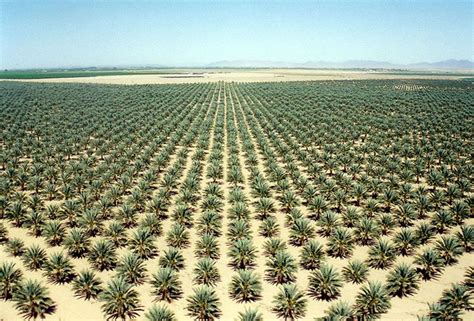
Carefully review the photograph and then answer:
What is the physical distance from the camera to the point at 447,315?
11461 millimetres

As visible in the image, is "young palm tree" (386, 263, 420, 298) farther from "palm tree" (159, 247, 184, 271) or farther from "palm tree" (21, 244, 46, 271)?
"palm tree" (21, 244, 46, 271)

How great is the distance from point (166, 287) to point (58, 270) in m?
4.57

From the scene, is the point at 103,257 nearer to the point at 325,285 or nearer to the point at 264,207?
the point at 264,207

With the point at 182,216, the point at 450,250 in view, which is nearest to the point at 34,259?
the point at 182,216

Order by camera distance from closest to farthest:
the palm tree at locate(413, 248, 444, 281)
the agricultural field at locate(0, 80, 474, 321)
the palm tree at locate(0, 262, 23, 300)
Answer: the agricultural field at locate(0, 80, 474, 321)
the palm tree at locate(0, 262, 23, 300)
the palm tree at locate(413, 248, 444, 281)

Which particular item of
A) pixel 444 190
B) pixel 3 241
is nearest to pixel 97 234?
pixel 3 241

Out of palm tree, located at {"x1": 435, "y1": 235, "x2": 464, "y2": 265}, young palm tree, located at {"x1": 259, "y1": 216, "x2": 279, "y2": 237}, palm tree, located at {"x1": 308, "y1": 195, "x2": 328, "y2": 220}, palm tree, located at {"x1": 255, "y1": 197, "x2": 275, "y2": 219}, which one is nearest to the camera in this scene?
palm tree, located at {"x1": 435, "y1": 235, "x2": 464, "y2": 265}

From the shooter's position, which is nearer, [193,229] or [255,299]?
[255,299]

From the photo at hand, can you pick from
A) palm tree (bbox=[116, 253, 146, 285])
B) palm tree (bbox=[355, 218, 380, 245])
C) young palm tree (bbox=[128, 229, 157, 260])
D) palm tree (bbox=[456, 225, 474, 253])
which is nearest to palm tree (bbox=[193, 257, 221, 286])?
palm tree (bbox=[116, 253, 146, 285])

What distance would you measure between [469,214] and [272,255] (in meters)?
11.9

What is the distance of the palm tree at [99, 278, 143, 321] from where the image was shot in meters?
12.1

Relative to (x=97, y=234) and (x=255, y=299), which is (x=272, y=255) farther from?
(x=97, y=234)

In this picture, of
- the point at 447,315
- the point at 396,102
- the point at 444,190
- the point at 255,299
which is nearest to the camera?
the point at 447,315

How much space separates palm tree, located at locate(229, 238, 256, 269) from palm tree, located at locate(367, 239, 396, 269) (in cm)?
510
